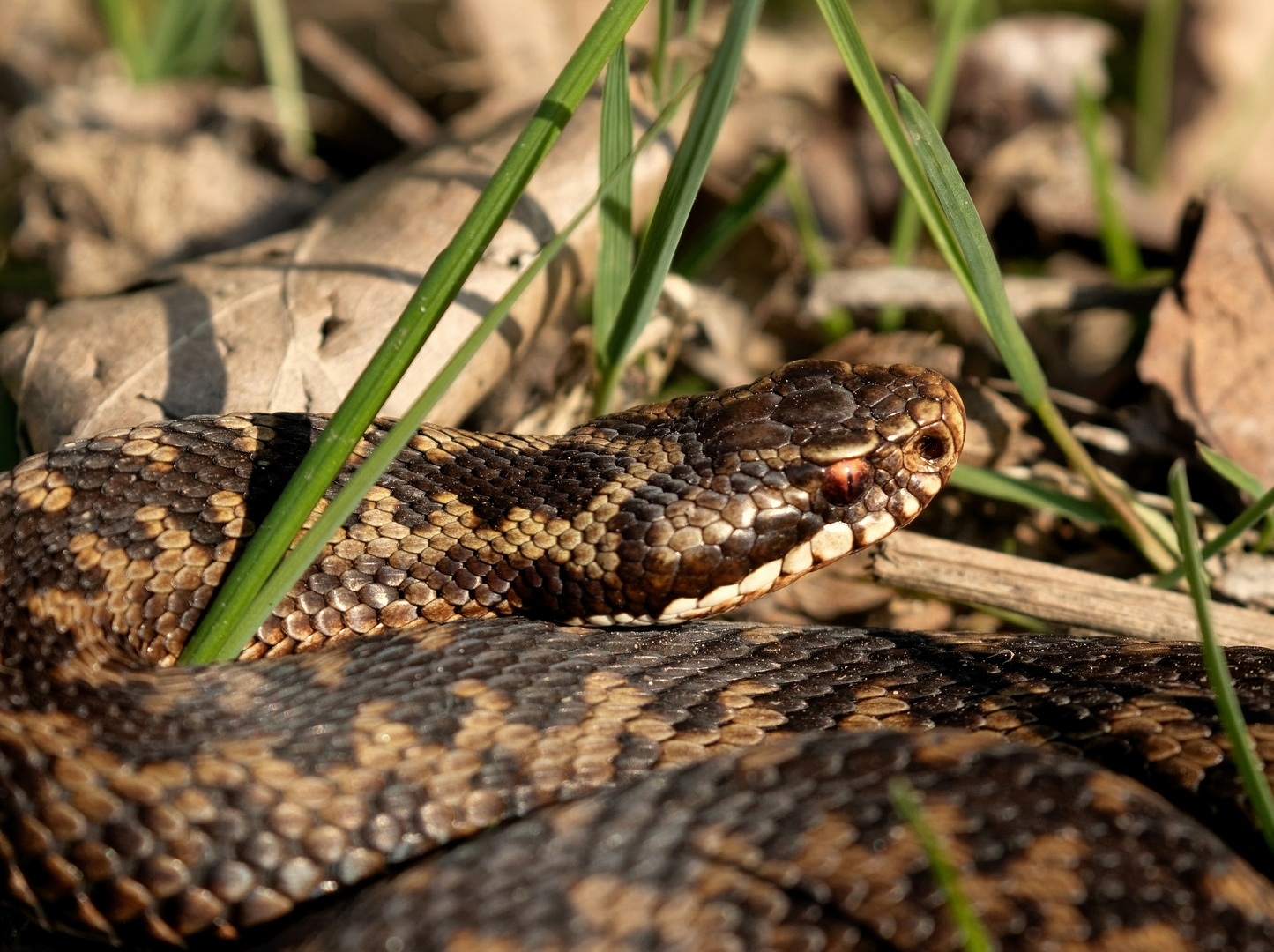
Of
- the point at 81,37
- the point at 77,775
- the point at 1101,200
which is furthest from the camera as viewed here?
the point at 81,37

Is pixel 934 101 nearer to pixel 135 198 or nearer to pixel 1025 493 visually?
pixel 1025 493

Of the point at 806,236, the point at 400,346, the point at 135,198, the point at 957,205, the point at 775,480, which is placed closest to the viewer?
the point at 400,346

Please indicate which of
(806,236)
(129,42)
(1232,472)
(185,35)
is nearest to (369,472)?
(1232,472)

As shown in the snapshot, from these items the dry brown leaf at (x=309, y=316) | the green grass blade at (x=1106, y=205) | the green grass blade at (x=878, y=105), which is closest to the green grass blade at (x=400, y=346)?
the green grass blade at (x=878, y=105)

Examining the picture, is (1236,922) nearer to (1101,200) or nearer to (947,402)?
(947,402)

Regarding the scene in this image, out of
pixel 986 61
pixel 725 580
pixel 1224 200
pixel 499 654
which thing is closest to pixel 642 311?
pixel 725 580

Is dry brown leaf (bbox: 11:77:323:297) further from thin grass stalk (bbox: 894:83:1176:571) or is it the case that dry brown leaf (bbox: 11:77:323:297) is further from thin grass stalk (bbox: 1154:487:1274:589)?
thin grass stalk (bbox: 1154:487:1274:589)
